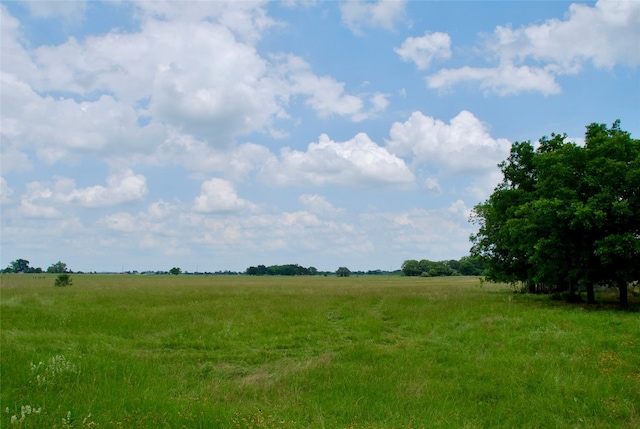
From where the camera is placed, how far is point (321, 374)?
33.0 ft

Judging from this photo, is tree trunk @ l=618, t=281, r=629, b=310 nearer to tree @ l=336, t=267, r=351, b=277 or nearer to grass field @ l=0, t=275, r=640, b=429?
grass field @ l=0, t=275, r=640, b=429

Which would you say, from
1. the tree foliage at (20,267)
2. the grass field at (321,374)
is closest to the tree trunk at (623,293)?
the grass field at (321,374)

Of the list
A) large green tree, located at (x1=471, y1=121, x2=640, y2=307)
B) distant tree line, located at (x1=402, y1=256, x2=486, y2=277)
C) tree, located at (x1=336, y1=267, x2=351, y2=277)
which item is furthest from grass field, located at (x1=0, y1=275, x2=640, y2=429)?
tree, located at (x1=336, y1=267, x2=351, y2=277)

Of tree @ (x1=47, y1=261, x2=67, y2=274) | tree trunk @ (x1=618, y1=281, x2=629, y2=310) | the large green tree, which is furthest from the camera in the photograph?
tree @ (x1=47, y1=261, x2=67, y2=274)

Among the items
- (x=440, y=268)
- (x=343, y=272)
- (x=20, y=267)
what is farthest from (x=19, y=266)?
(x=440, y=268)

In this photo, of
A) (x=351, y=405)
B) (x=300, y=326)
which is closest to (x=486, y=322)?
(x=300, y=326)

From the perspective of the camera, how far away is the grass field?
727cm

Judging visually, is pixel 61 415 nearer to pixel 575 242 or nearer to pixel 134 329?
pixel 134 329

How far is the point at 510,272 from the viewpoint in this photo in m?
35.8

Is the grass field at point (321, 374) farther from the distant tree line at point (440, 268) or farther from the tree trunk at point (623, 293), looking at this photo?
the distant tree line at point (440, 268)

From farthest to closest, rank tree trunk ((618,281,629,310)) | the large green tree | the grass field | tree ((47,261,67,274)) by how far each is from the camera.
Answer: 1. tree ((47,261,67,274))
2. tree trunk ((618,281,629,310))
3. the large green tree
4. the grass field

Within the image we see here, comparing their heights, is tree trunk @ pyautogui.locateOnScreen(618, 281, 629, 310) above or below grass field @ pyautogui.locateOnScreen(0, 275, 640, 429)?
above

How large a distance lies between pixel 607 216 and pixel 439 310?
35.1 ft

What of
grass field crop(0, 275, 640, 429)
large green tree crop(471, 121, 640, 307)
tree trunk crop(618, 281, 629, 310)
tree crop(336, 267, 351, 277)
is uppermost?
large green tree crop(471, 121, 640, 307)
